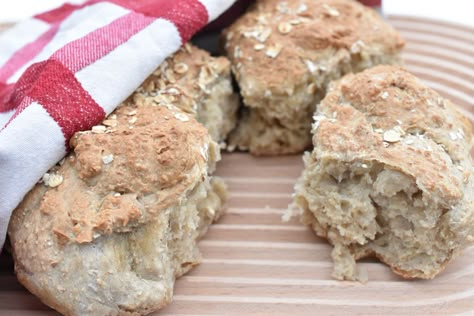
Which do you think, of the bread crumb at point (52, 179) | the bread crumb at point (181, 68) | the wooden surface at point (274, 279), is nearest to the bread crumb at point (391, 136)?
the wooden surface at point (274, 279)

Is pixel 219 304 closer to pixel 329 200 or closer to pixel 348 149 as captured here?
pixel 329 200

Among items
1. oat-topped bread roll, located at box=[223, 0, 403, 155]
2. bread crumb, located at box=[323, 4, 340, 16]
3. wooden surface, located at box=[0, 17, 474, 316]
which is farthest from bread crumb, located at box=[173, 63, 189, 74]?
bread crumb, located at box=[323, 4, 340, 16]

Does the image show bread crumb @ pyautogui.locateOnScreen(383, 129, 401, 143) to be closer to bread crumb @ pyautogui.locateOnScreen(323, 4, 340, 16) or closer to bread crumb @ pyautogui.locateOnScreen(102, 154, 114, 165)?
bread crumb @ pyautogui.locateOnScreen(323, 4, 340, 16)

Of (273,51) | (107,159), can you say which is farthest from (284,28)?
(107,159)

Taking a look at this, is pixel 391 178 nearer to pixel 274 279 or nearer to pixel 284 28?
pixel 274 279

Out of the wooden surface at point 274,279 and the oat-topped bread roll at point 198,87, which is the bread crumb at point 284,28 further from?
the wooden surface at point 274,279

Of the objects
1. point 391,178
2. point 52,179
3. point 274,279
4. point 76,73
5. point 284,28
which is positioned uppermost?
point 76,73
